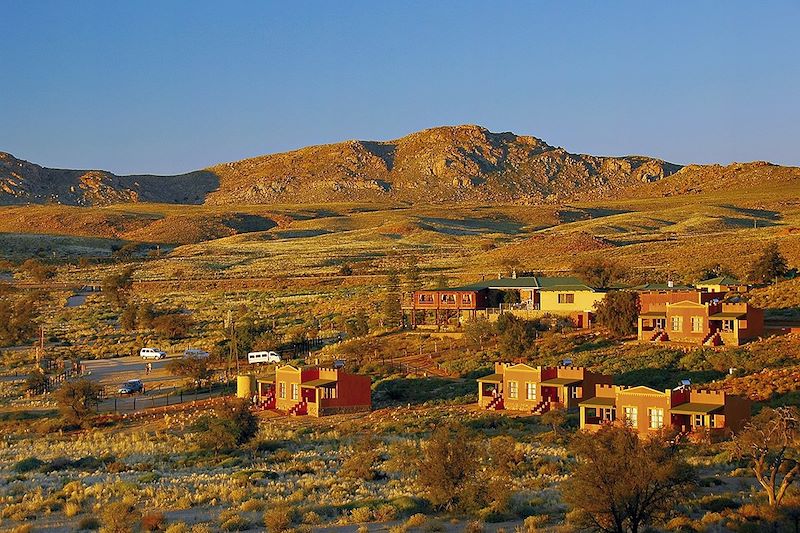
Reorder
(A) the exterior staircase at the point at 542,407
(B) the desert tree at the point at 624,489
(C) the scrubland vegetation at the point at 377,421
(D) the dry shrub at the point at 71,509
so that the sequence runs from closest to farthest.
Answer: (B) the desert tree at the point at 624,489 < (C) the scrubland vegetation at the point at 377,421 < (D) the dry shrub at the point at 71,509 < (A) the exterior staircase at the point at 542,407

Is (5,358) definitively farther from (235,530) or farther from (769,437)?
(769,437)

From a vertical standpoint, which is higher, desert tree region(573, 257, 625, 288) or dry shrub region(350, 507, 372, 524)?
desert tree region(573, 257, 625, 288)

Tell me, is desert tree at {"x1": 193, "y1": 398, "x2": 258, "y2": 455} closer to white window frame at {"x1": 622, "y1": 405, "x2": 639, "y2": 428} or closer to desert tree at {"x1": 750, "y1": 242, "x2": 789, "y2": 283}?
white window frame at {"x1": 622, "y1": 405, "x2": 639, "y2": 428}

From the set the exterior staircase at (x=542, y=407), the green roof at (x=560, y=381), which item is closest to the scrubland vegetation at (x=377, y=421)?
the exterior staircase at (x=542, y=407)

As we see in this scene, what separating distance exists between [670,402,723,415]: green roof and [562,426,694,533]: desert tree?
1079 centimetres

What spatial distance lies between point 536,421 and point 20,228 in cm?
16433

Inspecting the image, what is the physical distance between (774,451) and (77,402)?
2603 cm

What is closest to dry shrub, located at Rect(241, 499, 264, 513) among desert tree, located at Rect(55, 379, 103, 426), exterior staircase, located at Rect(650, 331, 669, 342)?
desert tree, located at Rect(55, 379, 103, 426)

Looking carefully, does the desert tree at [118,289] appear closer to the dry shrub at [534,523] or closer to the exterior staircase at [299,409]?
the exterior staircase at [299,409]

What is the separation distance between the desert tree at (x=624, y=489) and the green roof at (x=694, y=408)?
10787 millimetres

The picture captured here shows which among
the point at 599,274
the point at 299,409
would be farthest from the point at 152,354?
the point at 599,274

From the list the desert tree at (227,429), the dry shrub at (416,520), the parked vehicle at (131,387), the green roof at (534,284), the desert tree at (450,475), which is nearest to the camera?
the dry shrub at (416,520)

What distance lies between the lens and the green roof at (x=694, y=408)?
34.8 metres

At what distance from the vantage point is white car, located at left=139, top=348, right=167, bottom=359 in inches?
2363
